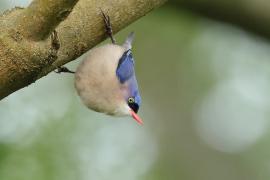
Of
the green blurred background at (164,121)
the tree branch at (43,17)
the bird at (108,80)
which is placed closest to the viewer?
the tree branch at (43,17)

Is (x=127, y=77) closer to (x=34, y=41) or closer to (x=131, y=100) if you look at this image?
(x=131, y=100)

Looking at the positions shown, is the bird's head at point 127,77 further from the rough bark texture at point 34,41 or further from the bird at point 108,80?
the rough bark texture at point 34,41

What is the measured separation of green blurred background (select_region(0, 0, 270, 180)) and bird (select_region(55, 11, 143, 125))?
2.04 ft

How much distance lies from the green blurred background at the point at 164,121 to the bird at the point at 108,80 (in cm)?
62

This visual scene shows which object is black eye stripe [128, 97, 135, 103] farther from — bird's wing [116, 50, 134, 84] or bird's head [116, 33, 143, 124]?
bird's wing [116, 50, 134, 84]

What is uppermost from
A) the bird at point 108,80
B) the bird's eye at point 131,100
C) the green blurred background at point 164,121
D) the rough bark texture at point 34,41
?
the rough bark texture at point 34,41

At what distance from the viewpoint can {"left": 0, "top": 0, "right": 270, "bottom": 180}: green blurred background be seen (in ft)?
14.5

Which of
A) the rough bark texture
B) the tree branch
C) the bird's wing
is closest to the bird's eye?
the bird's wing

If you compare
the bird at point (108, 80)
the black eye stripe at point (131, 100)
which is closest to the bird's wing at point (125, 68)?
the bird at point (108, 80)

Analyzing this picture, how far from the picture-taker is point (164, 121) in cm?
957

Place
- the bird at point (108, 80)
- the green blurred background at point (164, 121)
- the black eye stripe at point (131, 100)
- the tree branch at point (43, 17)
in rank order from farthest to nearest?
the green blurred background at point (164, 121)
the black eye stripe at point (131, 100)
the bird at point (108, 80)
the tree branch at point (43, 17)

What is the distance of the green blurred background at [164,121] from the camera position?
4418 millimetres

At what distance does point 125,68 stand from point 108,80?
0.34 feet

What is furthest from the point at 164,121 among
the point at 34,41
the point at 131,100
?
the point at 34,41
